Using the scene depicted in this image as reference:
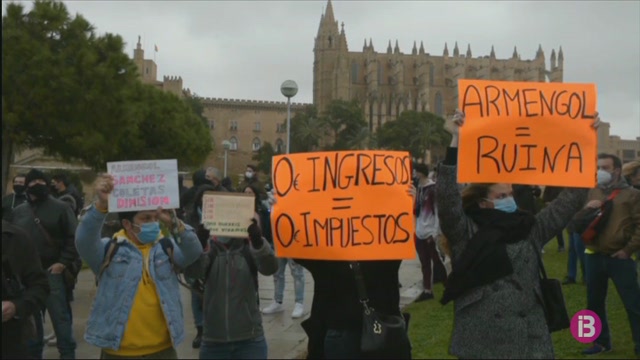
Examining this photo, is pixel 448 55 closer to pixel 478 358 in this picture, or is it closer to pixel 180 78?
pixel 180 78

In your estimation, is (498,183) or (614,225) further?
(614,225)

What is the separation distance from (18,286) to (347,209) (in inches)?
75.5

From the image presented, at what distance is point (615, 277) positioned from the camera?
21.0 ft

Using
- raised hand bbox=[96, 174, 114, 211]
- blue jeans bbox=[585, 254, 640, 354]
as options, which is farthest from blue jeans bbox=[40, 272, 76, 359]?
blue jeans bbox=[585, 254, 640, 354]

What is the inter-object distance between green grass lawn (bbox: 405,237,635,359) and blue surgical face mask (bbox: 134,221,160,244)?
3074mm

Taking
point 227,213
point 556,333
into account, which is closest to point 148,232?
point 227,213

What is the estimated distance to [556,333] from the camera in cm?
740

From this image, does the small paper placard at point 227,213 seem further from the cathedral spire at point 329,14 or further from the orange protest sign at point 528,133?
the cathedral spire at point 329,14

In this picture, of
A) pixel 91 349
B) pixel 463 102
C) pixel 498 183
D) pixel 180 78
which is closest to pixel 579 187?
pixel 498 183

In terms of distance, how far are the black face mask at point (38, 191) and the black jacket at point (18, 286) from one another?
285 cm

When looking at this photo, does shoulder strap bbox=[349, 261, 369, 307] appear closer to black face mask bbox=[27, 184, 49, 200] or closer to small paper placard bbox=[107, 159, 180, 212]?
small paper placard bbox=[107, 159, 180, 212]

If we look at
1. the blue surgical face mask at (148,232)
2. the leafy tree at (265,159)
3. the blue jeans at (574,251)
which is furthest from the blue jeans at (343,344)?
the leafy tree at (265,159)

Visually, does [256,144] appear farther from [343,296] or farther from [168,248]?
[343,296]

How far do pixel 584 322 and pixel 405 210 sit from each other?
303 centimetres
